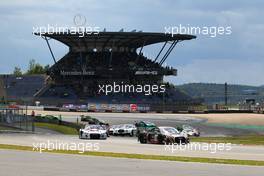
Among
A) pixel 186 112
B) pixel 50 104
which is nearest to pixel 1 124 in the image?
pixel 186 112

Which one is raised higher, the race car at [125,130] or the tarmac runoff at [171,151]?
the race car at [125,130]

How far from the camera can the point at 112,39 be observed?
138m

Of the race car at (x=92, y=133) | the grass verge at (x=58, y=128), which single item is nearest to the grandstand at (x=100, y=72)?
the grass verge at (x=58, y=128)

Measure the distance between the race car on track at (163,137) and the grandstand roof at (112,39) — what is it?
92.8 meters

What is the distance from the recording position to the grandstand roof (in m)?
134

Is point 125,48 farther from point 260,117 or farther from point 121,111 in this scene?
point 260,117

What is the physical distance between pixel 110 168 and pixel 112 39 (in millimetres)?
119524

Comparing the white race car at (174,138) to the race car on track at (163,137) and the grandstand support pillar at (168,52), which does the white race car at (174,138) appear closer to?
the race car on track at (163,137)

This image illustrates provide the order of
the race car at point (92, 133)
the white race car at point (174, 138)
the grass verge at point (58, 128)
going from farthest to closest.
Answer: the grass verge at point (58, 128) → the race car at point (92, 133) → the white race car at point (174, 138)

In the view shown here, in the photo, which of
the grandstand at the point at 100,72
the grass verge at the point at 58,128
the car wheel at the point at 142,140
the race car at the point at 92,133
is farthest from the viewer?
the grandstand at the point at 100,72

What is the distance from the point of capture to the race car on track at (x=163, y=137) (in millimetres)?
36812

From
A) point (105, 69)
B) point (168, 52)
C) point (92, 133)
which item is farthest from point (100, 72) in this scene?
point (92, 133)

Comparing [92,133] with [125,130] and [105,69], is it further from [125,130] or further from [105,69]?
[105,69]

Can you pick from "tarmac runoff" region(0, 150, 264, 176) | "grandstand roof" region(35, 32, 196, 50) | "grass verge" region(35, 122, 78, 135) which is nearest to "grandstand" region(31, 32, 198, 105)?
"grandstand roof" region(35, 32, 196, 50)
